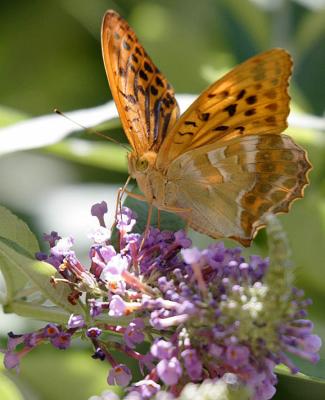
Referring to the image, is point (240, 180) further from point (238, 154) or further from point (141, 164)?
point (141, 164)

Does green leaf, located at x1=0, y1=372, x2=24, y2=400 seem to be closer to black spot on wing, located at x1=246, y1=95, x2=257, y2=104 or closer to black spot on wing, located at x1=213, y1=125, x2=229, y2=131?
black spot on wing, located at x1=213, y1=125, x2=229, y2=131

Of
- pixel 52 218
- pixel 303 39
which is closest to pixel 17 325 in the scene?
pixel 52 218

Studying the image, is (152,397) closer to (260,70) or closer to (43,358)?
(260,70)

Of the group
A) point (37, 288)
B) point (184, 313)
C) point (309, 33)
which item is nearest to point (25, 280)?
point (37, 288)

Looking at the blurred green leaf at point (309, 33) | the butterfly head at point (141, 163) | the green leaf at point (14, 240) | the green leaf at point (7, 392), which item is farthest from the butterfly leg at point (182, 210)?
the blurred green leaf at point (309, 33)

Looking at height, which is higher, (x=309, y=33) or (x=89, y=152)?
(x=309, y=33)

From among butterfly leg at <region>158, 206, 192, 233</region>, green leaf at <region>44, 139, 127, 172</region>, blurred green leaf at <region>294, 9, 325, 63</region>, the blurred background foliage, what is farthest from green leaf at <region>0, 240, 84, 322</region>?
blurred green leaf at <region>294, 9, 325, 63</region>
